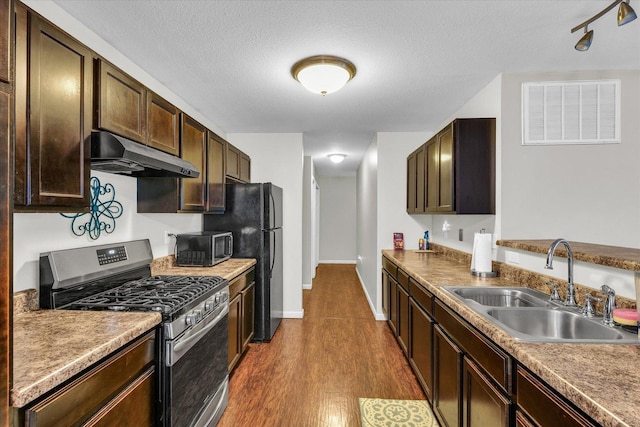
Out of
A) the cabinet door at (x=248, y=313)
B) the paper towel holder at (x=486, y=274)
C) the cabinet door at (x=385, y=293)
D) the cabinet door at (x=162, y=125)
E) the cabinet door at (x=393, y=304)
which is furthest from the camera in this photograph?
the cabinet door at (x=385, y=293)

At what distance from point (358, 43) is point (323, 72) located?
0.34m

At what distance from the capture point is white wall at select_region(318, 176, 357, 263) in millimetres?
8695

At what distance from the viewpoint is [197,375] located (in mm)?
1814

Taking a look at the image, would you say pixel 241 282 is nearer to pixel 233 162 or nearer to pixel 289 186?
pixel 233 162

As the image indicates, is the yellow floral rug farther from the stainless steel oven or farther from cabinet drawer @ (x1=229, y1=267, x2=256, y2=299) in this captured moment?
cabinet drawer @ (x1=229, y1=267, x2=256, y2=299)

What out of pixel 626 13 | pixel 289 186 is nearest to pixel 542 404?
pixel 626 13

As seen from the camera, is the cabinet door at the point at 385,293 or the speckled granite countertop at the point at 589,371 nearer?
the speckled granite countertop at the point at 589,371

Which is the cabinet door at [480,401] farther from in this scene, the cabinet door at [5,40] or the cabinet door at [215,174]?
the cabinet door at [215,174]

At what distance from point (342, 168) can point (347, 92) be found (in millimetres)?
4575

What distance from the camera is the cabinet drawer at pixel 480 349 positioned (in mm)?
1229

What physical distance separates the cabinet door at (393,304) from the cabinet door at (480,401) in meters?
1.66

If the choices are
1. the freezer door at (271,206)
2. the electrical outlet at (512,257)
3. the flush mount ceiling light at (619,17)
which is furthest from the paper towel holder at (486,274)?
the freezer door at (271,206)

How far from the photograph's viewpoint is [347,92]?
2922mm

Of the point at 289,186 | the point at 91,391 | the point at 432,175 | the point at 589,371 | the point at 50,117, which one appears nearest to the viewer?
the point at 589,371
